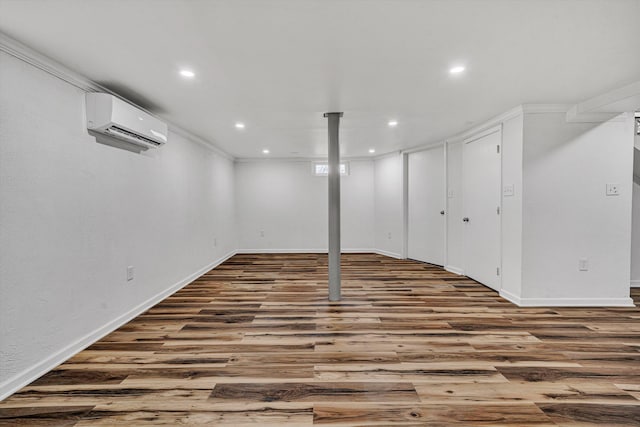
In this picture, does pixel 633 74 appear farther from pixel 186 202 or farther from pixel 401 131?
pixel 186 202

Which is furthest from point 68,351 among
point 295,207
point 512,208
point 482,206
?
point 295,207

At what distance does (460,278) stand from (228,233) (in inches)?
186

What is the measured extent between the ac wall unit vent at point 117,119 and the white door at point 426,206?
15.2ft

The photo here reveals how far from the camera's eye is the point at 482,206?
13.9 feet

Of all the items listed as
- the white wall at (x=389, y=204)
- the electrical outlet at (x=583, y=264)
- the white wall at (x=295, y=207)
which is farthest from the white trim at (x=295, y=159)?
the electrical outlet at (x=583, y=264)

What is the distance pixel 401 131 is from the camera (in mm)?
4570

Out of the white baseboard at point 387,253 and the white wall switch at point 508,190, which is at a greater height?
the white wall switch at point 508,190

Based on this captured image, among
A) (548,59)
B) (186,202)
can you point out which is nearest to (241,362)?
(186,202)

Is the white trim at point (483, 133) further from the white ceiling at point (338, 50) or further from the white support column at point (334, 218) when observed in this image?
the white support column at point (334, 218)

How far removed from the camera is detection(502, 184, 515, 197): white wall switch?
11.7ft

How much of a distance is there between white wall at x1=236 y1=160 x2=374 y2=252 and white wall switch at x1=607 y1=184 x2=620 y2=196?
4.35 m

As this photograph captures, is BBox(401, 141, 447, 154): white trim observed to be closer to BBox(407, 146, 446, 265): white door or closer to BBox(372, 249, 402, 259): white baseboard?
BBox(407, 146, 446, 265): white door

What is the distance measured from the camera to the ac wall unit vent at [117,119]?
2494 mm

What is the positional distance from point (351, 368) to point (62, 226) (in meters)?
2.42
